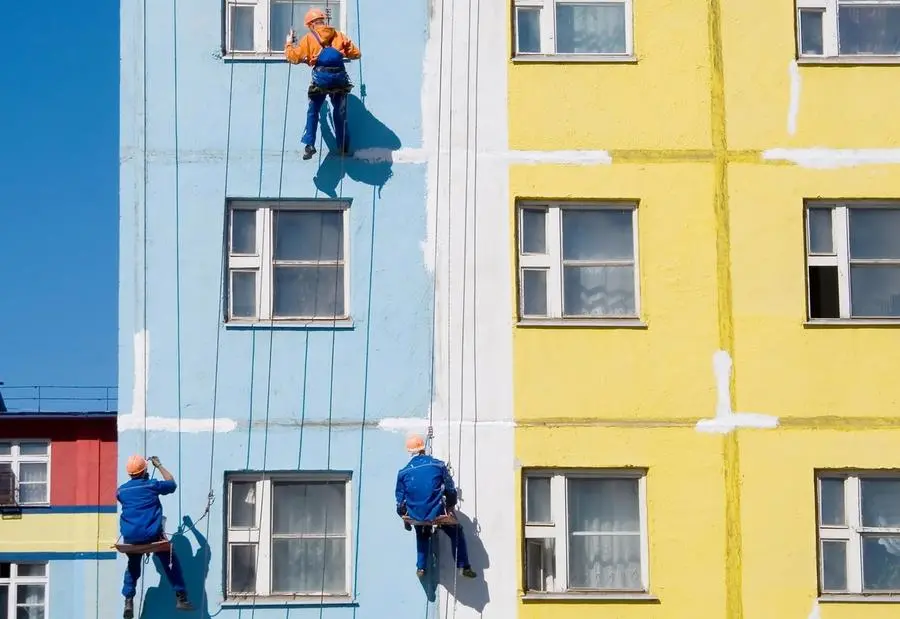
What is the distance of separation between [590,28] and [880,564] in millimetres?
6782

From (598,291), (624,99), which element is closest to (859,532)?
(598,291)

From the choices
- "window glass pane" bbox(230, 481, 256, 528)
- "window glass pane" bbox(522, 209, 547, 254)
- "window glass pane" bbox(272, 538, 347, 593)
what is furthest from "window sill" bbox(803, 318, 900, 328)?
"window glass pane" bbox(230, 481, 256, 528)

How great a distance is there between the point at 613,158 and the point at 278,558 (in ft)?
18.7

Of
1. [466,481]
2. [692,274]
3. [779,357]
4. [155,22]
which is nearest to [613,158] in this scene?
[692,274]

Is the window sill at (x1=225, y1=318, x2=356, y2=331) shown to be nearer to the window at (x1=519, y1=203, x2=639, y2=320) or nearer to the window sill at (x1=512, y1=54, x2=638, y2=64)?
the window at (x1=519, y1=203, x2=639, y2=320)

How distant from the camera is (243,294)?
56.9ft

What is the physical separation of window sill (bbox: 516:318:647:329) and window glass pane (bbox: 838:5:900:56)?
13.4 feet

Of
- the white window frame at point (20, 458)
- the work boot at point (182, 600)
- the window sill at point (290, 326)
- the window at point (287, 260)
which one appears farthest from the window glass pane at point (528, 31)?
the white window frame at point (20, 458)

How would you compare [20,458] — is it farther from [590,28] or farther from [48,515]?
[590,28]

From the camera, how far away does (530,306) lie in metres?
17.4

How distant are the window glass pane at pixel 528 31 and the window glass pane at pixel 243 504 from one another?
18.9 feet

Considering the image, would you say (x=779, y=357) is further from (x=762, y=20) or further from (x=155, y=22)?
(x=155, y=22)

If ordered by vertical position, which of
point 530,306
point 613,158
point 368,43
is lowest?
point 530,306

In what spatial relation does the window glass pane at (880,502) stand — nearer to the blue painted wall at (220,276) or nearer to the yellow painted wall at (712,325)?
the yellow painted wall at (712,325)
